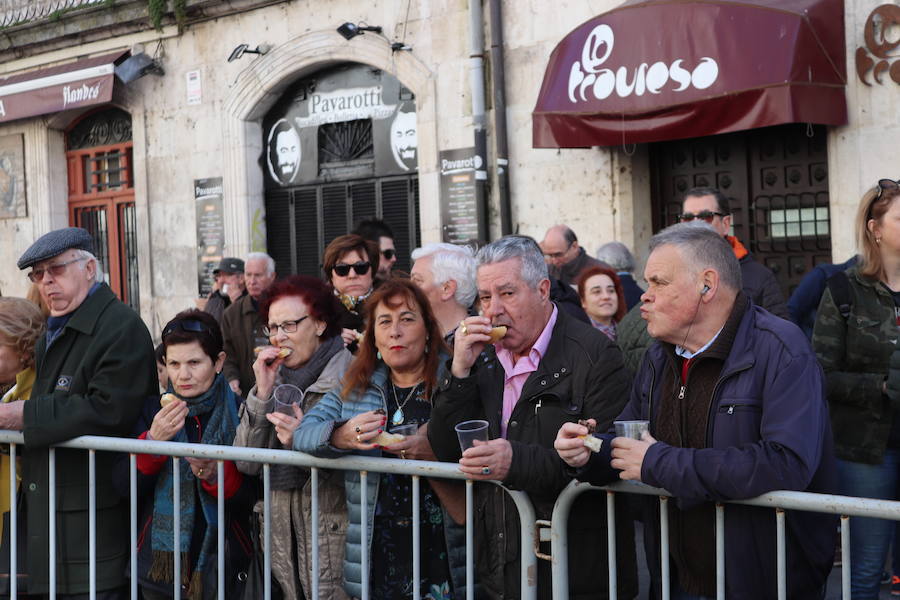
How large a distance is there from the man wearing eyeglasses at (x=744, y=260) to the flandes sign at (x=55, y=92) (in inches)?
369

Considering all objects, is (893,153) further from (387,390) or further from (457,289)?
(387,390)

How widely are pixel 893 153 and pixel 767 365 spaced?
6.02 m

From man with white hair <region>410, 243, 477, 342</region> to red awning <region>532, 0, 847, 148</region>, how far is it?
13.8 ft

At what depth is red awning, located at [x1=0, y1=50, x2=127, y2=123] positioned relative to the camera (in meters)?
→ 13.6

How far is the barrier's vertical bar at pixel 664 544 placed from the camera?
3.20 m

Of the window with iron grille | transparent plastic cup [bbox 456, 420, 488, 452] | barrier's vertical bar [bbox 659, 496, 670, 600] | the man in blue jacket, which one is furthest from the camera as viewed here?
the window with iron grille

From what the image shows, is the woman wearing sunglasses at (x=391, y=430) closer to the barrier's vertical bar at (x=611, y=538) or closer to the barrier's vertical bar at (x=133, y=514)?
the barrier's vertical bar at (x=611, y=538)

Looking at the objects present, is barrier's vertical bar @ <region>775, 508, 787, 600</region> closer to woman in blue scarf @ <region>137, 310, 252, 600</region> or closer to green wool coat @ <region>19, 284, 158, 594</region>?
woman in blue scarf @ <region>137, 310, 252, 600</region>

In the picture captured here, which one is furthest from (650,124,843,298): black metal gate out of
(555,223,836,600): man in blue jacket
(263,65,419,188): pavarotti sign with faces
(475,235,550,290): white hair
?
(555,223,836,600): man in blue jacket

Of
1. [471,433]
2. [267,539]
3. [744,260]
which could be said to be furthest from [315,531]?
[744,260]

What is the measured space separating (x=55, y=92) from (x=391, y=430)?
1178 centimetres

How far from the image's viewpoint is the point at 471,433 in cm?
331

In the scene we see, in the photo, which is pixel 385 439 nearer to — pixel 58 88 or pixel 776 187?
pixel 776 187

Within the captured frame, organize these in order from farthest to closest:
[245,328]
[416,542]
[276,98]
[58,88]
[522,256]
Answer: [58,88]
[276,98]
[245,328]
[522,256]
[416,542]
